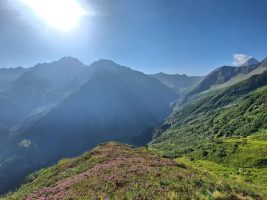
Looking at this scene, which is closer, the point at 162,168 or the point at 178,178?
the point at 178,178

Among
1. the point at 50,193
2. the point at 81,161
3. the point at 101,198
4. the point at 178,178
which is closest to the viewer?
the point at 101,198

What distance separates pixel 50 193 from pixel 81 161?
15.5m

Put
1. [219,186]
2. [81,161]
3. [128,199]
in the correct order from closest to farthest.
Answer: [128,199], [219,186], [81,161]

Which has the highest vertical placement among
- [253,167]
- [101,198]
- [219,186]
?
[101,198]

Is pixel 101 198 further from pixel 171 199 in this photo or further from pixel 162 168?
pixel 162 168

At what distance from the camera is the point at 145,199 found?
2284 cm

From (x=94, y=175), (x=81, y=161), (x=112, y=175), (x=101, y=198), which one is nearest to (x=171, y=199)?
(x=101, y=198)

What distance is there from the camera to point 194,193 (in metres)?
23.3

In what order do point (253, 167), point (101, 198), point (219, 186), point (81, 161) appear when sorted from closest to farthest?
point (101, 198) → point (219, 186) → point (81, 161) → point (253, 167)

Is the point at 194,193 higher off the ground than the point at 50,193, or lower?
lower

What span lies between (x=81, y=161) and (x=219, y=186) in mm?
24945

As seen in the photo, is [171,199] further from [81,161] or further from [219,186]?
[81,161]

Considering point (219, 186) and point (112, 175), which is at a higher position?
point (112, 175)

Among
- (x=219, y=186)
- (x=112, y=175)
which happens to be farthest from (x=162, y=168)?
(x=219, y=186)
